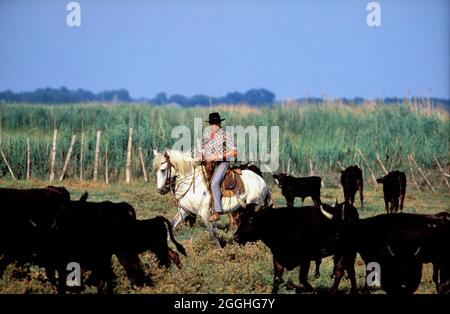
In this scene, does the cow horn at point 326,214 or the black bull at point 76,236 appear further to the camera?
the cow horn at point 326,214

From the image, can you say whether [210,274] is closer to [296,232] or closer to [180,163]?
[296,232]

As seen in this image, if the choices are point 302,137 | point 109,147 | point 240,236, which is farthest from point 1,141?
point 240,236

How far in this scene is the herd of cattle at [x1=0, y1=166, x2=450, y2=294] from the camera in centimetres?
977

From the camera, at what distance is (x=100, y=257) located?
9.87m

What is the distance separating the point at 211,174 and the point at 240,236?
11.9 ft

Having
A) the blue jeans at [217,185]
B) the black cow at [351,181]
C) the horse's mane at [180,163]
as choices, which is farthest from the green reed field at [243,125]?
the horse's mane at [180,163]

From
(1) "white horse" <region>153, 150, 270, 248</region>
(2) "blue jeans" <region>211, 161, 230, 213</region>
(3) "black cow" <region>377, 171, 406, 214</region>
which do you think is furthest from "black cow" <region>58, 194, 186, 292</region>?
(3) "black cow" <region>377, 171, 406, 214</region>

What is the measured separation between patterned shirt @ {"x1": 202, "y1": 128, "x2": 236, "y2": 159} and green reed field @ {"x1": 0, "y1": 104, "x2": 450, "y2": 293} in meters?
1.52

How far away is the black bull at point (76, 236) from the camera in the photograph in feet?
32.6

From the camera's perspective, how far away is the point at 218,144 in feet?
45.7

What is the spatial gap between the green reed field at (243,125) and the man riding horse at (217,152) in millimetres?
725

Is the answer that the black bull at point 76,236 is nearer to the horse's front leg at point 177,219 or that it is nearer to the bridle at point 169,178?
the horse's front leg at point 177,219

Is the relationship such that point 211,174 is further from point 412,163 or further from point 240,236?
point 412,163

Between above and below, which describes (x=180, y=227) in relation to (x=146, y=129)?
below
